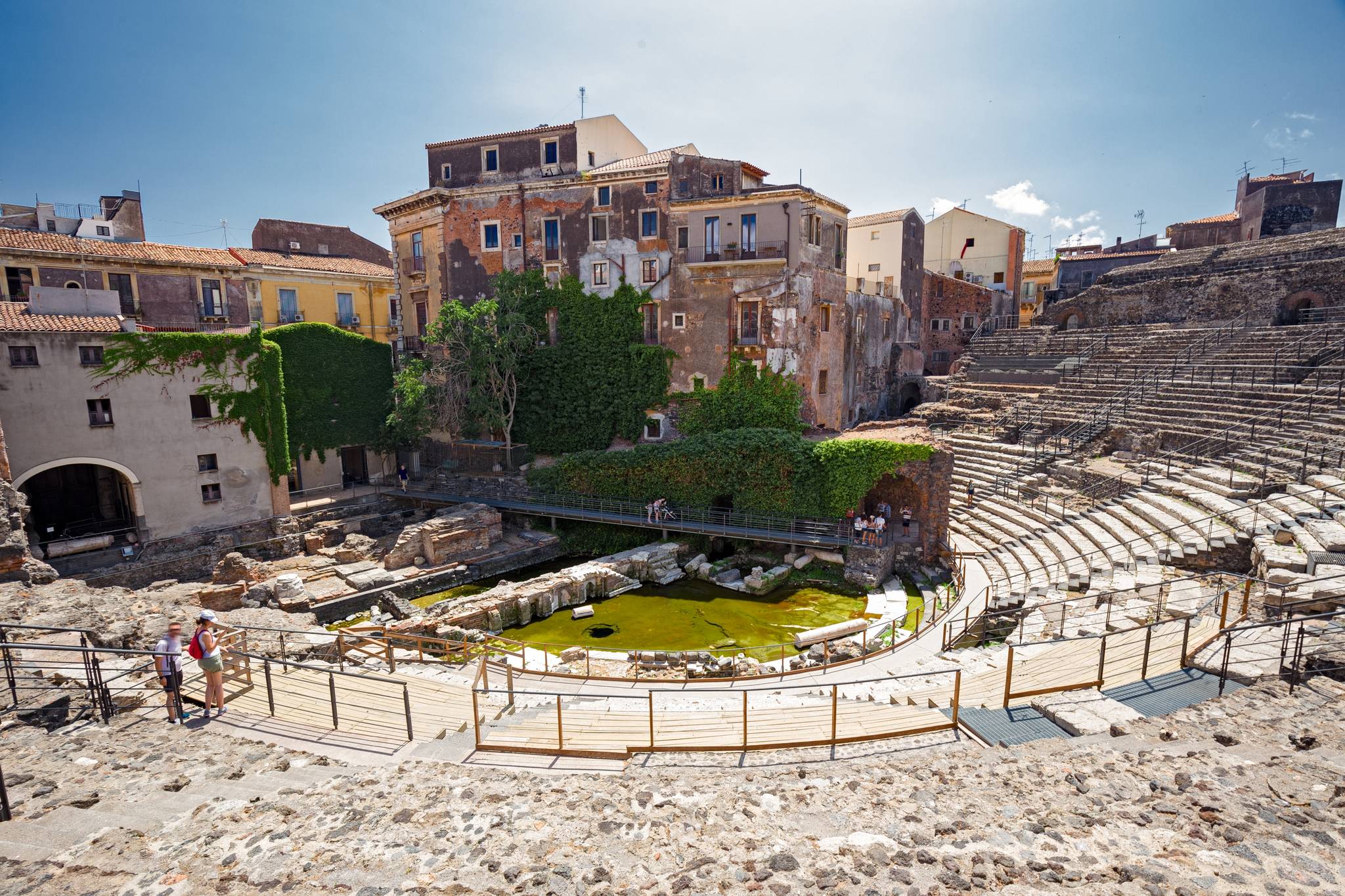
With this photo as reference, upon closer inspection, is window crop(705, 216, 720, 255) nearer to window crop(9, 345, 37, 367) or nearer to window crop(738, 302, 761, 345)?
window crop(738, 302, 761, 345)

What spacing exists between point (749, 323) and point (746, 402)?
3.42 metres

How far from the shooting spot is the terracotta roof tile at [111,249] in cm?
2722

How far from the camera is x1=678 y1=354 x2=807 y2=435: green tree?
1107 inches

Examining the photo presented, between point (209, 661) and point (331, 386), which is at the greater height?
point (331, 386)

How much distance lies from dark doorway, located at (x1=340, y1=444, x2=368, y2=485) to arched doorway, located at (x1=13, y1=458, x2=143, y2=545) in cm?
951

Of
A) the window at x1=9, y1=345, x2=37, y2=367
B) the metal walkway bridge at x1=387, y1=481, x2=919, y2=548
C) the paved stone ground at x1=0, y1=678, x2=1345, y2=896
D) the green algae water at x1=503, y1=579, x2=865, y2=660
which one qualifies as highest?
the window at x1=9, y1=345, x2=37, y2=367

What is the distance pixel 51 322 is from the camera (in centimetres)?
2175

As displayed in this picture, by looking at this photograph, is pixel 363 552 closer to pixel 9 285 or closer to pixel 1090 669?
pixel 9 285

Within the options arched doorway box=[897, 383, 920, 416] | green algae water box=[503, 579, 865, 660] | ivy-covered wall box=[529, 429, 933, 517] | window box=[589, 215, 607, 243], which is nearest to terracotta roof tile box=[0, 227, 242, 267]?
window box=[589, 215, 607, 243]

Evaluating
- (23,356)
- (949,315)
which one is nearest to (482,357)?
(23,356)

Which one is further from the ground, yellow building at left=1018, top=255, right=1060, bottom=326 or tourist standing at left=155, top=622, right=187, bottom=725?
yellow building at left=1018, top=255, right=1060, bottom=326

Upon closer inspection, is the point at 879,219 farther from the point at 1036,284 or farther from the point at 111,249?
the point at 111,249

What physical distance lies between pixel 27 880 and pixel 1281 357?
34.2m

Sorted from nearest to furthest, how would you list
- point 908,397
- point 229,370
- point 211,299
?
point 229,370 → point 211,299 → point 908,397
